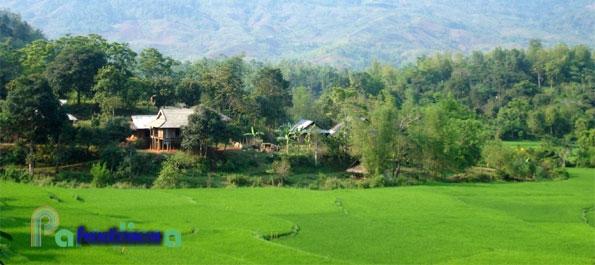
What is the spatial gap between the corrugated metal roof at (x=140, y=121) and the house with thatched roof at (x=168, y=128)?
58 cm

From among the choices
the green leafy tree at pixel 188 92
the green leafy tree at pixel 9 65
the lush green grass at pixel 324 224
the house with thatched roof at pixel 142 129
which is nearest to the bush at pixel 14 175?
the lush green grass at pixel 324 224

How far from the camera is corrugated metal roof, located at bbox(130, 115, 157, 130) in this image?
1395 inches

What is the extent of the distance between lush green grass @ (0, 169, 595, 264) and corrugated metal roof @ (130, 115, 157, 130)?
1014cm

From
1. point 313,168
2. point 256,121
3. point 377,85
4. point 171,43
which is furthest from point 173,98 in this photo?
point 171,43

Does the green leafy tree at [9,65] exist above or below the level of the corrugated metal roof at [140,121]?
above

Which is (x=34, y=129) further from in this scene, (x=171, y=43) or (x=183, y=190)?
(x=171, y=43)

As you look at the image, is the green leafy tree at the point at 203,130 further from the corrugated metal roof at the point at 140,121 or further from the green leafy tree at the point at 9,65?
the green leafy tree at the point at 9,65

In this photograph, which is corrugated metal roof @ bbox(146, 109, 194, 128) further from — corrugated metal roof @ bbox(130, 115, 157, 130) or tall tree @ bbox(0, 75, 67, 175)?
tall tree @ bbox(0, 75, 67, 175)

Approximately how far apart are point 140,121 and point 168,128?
334 cm

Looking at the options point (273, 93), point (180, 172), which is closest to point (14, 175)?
point (180, 172)

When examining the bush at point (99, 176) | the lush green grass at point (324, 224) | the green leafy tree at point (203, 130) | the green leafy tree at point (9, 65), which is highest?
the green leafy tree at point (9, 65)

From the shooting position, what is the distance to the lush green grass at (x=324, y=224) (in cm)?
1434

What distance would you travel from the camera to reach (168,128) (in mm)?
33906

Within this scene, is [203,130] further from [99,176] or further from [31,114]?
[31,114]
